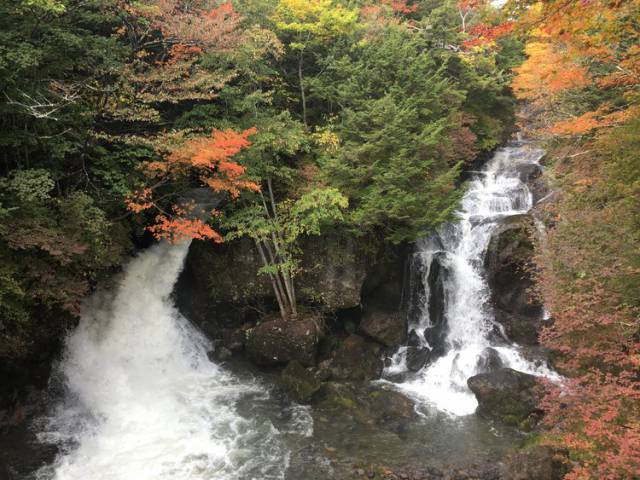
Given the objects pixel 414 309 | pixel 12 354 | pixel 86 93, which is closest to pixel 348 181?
pixel 414 309

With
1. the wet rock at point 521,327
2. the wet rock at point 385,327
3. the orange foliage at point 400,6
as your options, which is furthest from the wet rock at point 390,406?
the orange foliage at point 400,6

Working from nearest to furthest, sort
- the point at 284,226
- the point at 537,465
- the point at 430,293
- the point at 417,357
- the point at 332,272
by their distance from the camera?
1. the point at 537,465
2. the point at 284,226
3. the point at 417,357
4. the point at 332,272
5. the point at 430,293

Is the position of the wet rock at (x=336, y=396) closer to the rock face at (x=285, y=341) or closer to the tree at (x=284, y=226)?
the rock face at (x=285, y=341)

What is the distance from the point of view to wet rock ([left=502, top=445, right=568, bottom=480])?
8.19 metres

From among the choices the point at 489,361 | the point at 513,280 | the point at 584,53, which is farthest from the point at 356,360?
the point at 584,53

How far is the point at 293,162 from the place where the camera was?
46.3 ft

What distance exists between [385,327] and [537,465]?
588cm

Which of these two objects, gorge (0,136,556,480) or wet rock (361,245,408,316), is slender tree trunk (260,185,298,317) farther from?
wet rock (361,245,408,316)

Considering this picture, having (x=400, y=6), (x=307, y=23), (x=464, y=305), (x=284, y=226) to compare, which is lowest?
(x=464, y=305)

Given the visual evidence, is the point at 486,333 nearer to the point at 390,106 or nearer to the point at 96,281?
the point at 390,106

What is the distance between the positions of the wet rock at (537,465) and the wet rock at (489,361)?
363 cm

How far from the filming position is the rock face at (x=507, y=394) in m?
10.4

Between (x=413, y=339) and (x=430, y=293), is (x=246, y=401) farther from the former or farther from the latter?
(x=430, y=293)

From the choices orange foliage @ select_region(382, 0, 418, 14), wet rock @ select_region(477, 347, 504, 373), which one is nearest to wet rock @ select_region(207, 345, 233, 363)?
wet rock @ select_region(477, 347, 504, 373)
